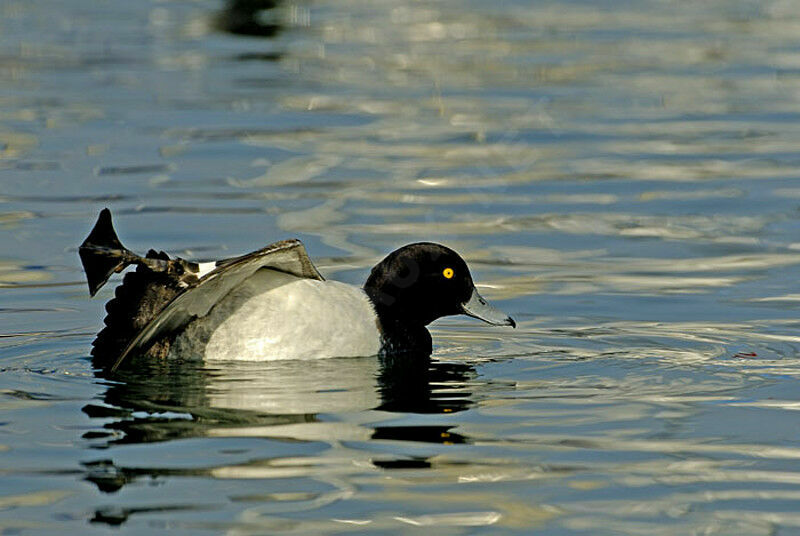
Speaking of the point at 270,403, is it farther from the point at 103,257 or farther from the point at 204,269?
the point at 103,257

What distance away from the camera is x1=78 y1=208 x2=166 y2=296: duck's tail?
8367mm

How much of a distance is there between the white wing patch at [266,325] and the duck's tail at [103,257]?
79 centimetres

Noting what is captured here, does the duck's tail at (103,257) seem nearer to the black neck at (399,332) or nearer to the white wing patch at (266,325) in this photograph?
the white wing patch at (266,325)

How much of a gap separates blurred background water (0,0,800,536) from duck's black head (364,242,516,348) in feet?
0.77

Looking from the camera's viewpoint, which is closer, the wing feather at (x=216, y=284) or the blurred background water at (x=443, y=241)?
the blurred background water at (x=443, y=241)

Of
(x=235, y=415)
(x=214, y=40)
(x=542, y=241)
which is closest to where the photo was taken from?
(x=235, y=415)

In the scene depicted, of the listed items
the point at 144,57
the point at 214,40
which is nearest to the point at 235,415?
the point at 144,57

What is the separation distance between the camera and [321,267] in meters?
12.1

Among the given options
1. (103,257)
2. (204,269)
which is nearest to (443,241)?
(204,269)

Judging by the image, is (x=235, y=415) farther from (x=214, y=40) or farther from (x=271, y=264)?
(x=214, y=40)

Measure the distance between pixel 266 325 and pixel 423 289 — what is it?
1095mm

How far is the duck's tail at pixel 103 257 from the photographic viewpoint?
27.5ft

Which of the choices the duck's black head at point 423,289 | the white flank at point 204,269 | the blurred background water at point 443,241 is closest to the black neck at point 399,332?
the duck's black head at point 423,289

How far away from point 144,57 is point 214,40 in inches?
114
